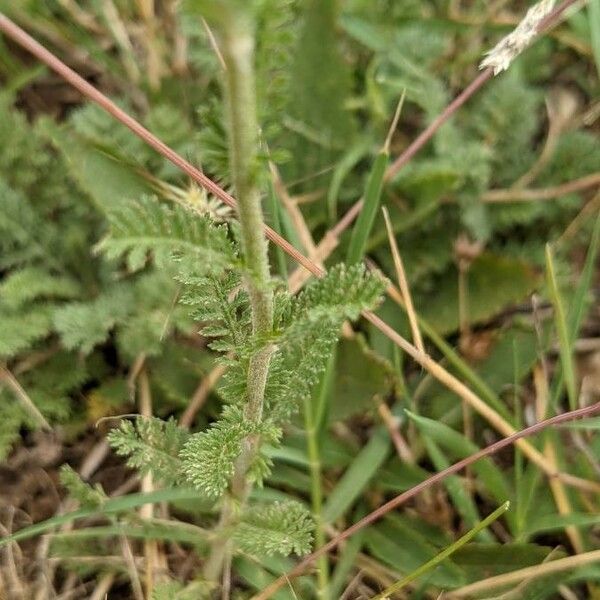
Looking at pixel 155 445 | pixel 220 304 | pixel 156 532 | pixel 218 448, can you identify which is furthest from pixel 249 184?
pixel 156 532

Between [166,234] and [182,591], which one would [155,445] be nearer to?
[182,591]

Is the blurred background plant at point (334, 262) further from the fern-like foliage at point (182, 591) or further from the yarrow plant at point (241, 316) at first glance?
the yarrow plant at point (241, 316)

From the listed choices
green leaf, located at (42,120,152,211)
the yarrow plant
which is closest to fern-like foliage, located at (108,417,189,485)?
the yarrow plant

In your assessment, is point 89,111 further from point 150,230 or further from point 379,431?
point 150,230

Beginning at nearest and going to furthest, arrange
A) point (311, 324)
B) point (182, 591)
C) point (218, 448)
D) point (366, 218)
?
1. point (311, 324)
2. point (218, 448)
3. point (182, 591)
4. point (366, 218)

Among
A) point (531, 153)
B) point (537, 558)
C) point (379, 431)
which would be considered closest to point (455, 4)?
point (531, 153)

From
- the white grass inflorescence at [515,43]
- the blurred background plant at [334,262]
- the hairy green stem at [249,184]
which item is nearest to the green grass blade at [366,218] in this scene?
the blurred background plant at [334,262]
